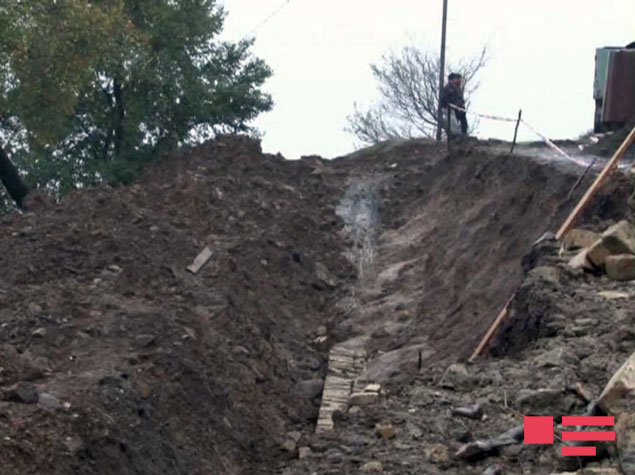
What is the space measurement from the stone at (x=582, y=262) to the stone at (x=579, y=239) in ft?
1.15

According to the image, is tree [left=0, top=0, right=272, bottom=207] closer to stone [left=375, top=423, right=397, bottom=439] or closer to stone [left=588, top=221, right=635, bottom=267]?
stone [left=588, top=221, right=635, bottom=267]

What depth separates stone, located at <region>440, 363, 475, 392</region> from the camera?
24.7 ft

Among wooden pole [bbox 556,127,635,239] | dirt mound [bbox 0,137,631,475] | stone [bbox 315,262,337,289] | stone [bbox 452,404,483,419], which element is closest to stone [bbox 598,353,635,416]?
dirt mound [bbox 0,137,631,475]

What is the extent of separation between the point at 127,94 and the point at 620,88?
12435 mm

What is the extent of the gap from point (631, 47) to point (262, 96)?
12.3 meters

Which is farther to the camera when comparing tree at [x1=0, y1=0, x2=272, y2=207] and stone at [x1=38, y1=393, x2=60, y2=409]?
tree at [x1=0, y1=0, x2=272, y2=207]

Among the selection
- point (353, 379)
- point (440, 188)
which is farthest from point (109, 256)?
point (440, 188)

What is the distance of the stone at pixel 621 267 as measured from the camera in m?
8.87

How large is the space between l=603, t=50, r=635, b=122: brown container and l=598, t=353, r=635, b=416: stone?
10.3 meters

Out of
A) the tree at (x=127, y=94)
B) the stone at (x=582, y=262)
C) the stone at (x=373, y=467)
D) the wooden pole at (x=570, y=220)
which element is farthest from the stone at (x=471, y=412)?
the tree at (x=127, y=94)

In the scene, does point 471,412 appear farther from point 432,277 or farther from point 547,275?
point 432,277

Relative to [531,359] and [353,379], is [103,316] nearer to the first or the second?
[353,379]

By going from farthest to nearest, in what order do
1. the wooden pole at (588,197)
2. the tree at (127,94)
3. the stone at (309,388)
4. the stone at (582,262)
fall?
the tree at (127,94) → the stone at (309,388) → the wooden pole at (588,197) → the stone at (582,262)

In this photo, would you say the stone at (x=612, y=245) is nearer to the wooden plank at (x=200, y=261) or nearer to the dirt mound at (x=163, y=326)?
the dirt mound at (x=163, y=326)
